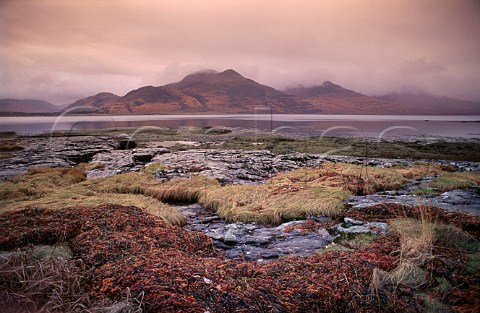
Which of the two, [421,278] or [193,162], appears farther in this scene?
[193,162]

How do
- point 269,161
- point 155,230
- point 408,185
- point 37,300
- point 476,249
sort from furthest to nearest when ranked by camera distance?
point 269,161 < point 408,185 < point 155,230 < point 476,249 < point 37,300

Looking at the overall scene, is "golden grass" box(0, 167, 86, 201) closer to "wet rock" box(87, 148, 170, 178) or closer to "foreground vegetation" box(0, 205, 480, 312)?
"wet rock" box(87, 148, 170, 178)

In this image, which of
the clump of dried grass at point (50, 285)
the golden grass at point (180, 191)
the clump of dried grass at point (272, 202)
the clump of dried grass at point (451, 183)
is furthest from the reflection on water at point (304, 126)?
the clump of dried grass at point (50, 285)

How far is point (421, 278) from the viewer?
4020mm

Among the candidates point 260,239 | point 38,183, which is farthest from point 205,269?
point 38,183

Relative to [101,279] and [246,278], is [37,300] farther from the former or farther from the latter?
[246,278]

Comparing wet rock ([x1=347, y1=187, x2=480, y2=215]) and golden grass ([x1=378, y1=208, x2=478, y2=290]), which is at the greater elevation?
golden grass ([x1=378, y1=208, x2=478, y2=290])

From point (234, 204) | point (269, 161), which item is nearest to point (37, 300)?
point (234, 204)

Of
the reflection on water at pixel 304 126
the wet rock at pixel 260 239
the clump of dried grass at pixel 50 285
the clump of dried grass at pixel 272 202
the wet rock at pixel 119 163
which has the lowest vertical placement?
the wet rock at pixel 260 239

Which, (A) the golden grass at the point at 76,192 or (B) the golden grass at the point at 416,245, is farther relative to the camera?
(A) the golden grass at the point at 76,192

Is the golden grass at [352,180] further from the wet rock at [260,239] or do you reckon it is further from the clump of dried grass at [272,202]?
the wet rock at [260,239]

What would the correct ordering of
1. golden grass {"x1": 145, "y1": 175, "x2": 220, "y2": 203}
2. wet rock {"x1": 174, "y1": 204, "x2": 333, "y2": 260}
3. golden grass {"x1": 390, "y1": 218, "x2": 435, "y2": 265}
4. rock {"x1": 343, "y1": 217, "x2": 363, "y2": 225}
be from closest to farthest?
golden grass {"x1": 390, "y1": 218, "x2": 435, "y2": 265}, wet rock {"x1": 174, "y1": 204, "x2": 333, "y2": 260}, rock {"x1": 343, "y1": 217, "x2": 363, "y2": 225}, golden grass {"x1": 145, "y1": 175, "x2": 220, "y2": 203}

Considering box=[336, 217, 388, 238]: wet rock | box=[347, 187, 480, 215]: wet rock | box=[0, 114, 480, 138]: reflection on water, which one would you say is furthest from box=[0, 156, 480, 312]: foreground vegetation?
box=[0, 114, 480, 138]: reflection on water

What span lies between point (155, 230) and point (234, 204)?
12.6ft
